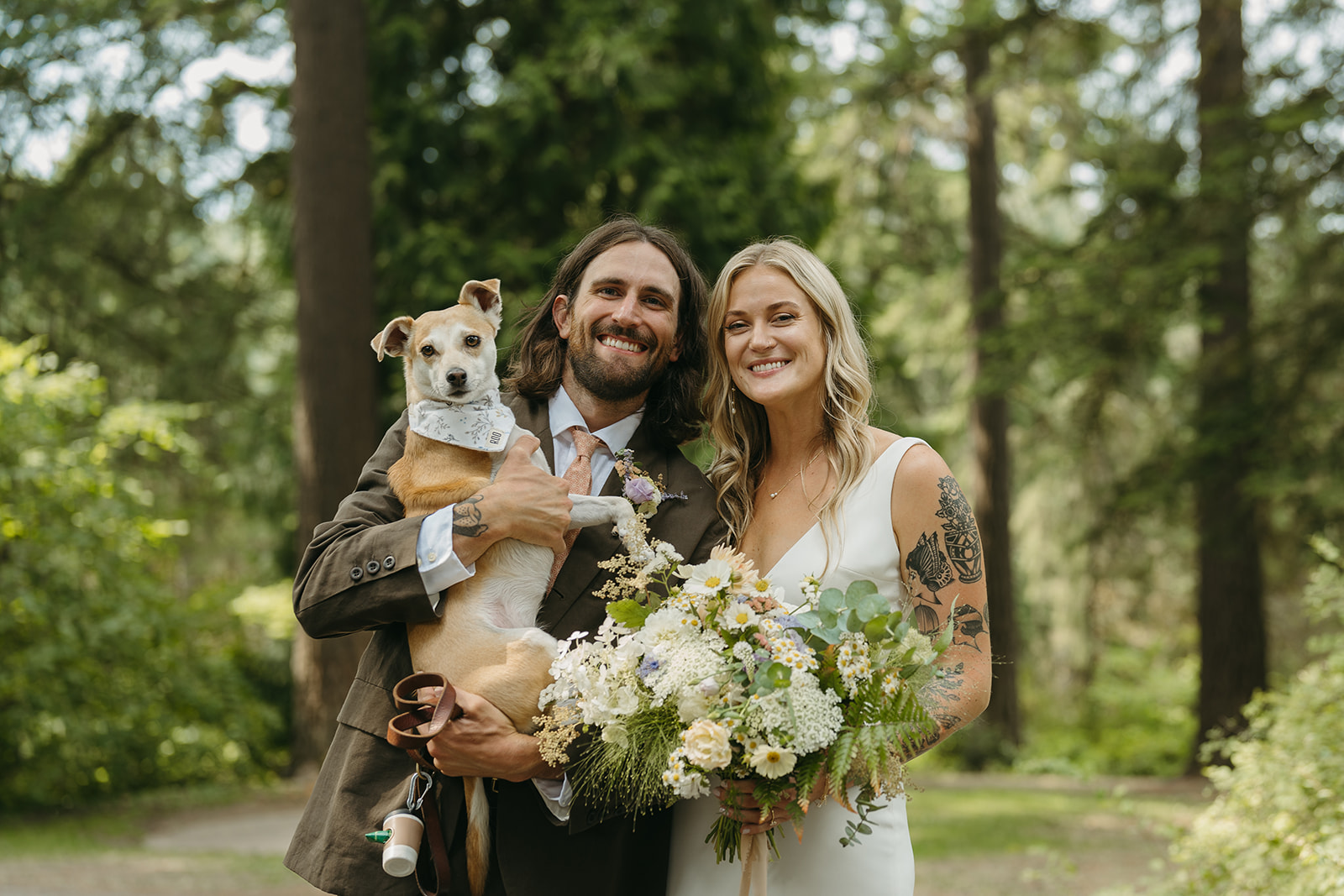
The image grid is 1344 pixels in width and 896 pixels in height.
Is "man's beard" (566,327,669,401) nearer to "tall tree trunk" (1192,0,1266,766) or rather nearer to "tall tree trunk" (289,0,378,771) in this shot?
"tall tree trunk" (289,0,378,771)

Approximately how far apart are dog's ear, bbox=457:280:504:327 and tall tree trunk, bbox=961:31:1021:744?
502 inches

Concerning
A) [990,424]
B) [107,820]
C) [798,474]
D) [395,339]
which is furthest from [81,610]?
[990,424]

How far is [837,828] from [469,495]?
1435mm

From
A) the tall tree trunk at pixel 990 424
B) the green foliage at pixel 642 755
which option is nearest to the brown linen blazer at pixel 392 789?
the green foliage at pixel 642 755

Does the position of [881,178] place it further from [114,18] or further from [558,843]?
[558,843]

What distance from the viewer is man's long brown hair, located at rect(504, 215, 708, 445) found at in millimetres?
3508

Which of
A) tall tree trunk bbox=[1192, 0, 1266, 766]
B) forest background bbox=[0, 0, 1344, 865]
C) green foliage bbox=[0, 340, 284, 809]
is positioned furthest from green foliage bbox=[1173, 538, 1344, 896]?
green foliage bbox=[0, 340, 284, 809]

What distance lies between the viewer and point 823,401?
3.27 meters

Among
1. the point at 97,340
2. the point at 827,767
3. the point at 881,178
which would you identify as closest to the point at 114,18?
the point at 97,340

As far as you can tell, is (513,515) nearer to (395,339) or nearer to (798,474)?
(395,339)

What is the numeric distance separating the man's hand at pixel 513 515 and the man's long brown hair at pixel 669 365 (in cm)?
60

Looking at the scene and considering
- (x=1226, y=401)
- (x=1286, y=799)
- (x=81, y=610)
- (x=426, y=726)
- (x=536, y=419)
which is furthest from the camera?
(x=1226, y=401)

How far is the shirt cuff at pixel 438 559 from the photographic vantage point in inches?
111

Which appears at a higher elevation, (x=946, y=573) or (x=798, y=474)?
(x=798, y=474)
